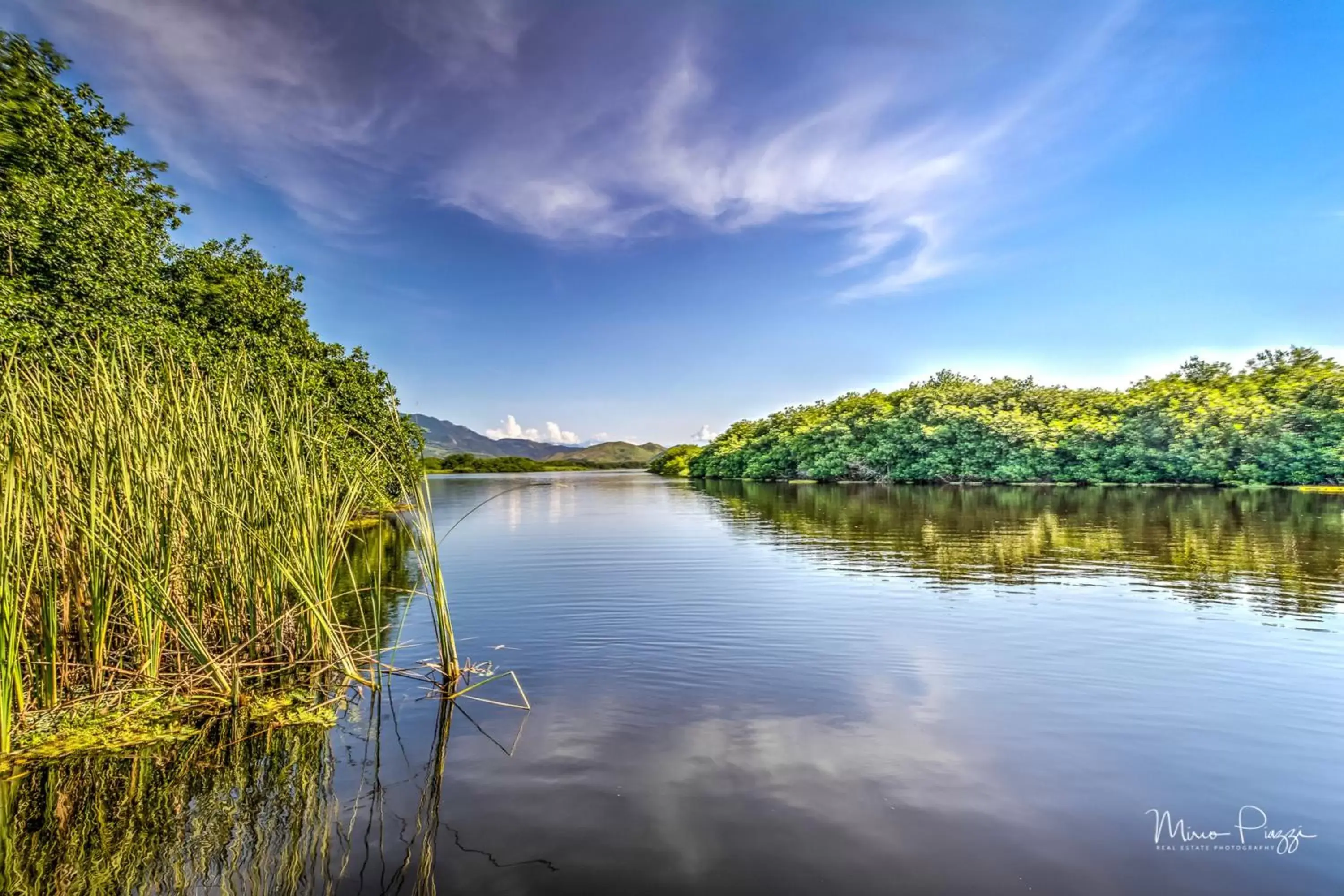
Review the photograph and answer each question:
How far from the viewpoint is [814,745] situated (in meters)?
6.90

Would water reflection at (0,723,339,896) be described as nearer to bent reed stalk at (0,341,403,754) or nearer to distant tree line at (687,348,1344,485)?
bent reed stalk at (0,341,403,754)

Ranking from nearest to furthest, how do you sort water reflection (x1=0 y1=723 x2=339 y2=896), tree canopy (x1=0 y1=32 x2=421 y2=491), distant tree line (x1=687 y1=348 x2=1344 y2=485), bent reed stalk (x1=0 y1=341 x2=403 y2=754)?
water reflection (x1=0 y1=723 x2=339 y2=896) → bent reed stalk (x1=0 y1=341 x2=403 y2=754) → tree canopy (x1=0 y1=32 x2=421 y2=491) → distant tree line (x1=687 y1=348 x2=1344 y2=485)

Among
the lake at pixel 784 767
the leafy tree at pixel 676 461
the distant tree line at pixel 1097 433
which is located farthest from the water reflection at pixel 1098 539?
the leafy tree at pixel 676 461

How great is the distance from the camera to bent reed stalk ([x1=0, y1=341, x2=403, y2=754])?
5730mm

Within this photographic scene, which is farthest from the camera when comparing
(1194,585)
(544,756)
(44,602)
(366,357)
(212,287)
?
(366,357)

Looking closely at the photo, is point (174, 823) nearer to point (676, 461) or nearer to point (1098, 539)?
point (1098, 539)

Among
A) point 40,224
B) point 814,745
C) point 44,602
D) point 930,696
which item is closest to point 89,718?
point 44,602

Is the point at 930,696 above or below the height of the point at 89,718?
below

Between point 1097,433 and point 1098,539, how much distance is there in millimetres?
53463

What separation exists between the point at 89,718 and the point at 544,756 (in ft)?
15.3

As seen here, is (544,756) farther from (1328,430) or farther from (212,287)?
(1328,430)

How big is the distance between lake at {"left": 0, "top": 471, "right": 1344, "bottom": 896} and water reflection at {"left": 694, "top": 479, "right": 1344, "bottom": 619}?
57.6 inches

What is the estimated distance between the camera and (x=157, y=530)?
21.3 feet

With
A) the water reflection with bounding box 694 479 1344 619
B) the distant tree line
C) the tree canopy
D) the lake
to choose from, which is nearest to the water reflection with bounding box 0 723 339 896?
the lake
